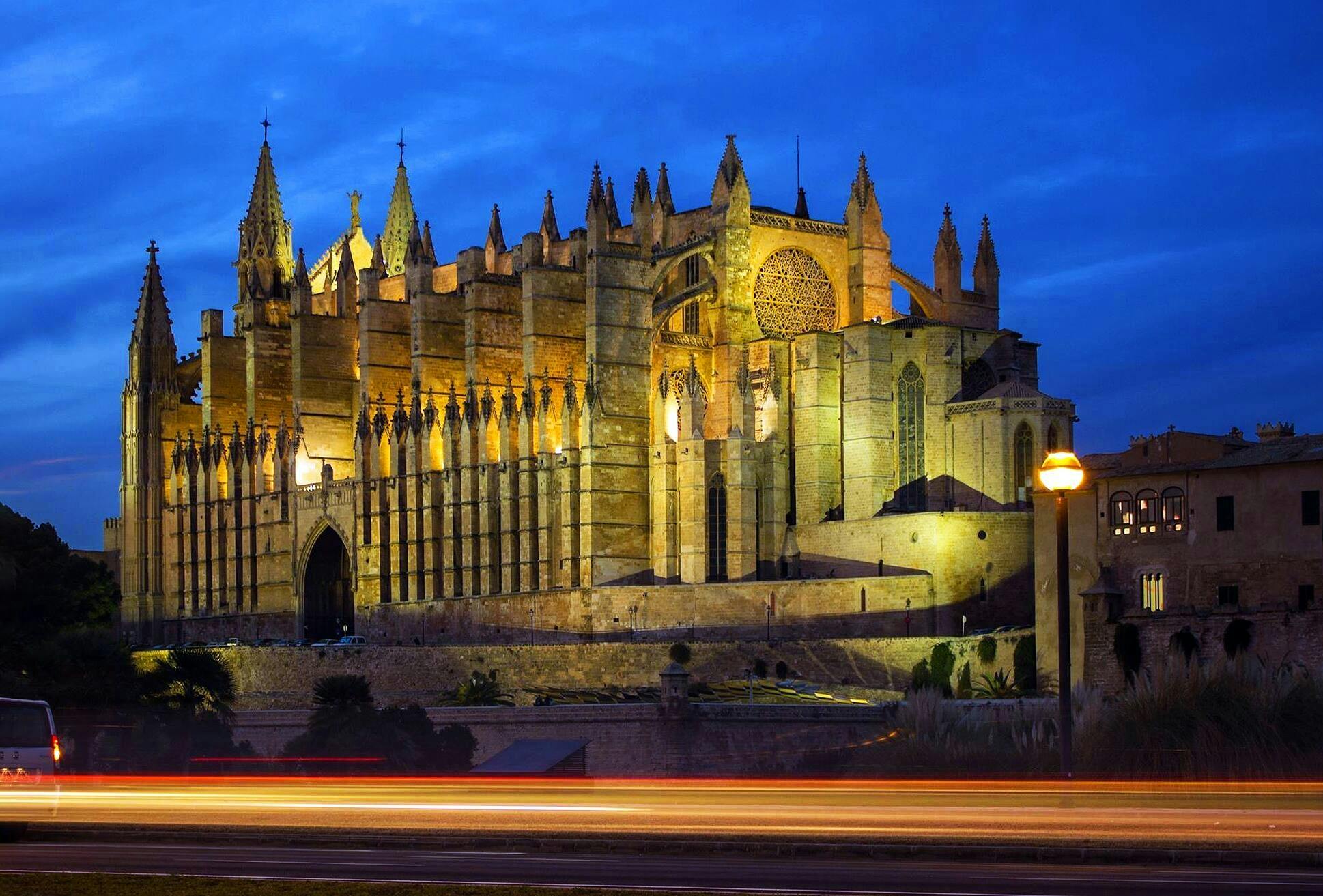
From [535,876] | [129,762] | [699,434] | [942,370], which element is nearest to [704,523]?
[699,434]

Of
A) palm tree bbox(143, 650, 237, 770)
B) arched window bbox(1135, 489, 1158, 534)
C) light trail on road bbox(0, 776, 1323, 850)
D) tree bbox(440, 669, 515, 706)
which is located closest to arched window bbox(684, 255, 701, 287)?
tree bbox(440, 669, 515, 706)

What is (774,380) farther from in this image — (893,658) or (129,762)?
(129,762)

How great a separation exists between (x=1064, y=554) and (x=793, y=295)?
46.7 metres

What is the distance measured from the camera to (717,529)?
2569 inches

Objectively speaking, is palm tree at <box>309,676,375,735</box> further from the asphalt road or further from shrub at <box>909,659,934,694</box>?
the asphalt road

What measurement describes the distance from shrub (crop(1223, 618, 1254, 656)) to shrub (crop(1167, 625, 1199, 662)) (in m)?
0.66

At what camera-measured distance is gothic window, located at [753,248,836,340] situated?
70.1 meters

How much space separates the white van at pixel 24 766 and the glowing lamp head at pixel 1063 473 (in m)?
12.5

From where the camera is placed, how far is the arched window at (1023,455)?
204 ft

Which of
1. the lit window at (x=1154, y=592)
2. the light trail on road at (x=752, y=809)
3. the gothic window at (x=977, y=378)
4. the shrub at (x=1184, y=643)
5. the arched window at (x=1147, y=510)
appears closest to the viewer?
the light trail on road at (x=752, y=809)

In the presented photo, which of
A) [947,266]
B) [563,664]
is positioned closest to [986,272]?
[947,266]

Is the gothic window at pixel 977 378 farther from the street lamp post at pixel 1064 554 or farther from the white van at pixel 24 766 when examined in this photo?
the street lamp post at pixel 1064 554

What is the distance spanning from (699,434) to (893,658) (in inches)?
430

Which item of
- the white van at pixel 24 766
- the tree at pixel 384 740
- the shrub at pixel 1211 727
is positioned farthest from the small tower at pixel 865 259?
the white van at pixel 24 766
